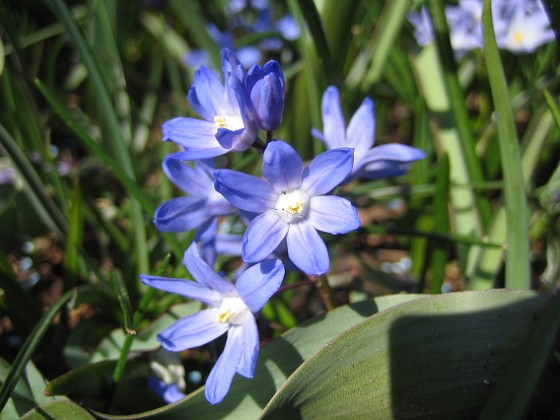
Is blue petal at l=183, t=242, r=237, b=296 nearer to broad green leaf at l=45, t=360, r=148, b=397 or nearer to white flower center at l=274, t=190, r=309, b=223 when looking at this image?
white flower center at l=274, t=190, r=309, b=223

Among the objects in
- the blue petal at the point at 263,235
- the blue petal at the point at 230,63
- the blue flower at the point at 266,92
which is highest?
the blue petal at the point at 230,63

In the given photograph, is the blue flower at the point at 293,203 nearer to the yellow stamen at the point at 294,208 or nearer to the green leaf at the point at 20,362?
the yellow stamen at the point at 294,208

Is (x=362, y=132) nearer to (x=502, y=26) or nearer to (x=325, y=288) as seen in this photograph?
(x=325, y=288)

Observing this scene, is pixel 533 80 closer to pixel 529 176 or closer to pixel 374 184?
pixel 529 176

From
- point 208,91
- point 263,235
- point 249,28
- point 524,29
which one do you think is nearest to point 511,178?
point 263,235

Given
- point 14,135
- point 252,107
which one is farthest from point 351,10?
point 14,135

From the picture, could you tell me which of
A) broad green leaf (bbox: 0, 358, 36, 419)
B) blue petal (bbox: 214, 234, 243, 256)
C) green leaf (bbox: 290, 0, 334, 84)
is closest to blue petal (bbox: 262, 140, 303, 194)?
blue petal (bbox: 214, 234, 243, 256)

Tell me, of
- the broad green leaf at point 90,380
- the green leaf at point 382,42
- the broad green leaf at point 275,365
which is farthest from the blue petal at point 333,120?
the broad green leaf at point 90,380
